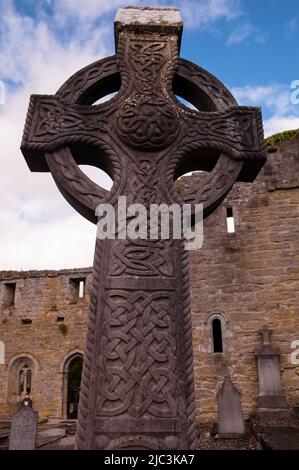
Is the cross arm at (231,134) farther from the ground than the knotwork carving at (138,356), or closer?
farther from the ground

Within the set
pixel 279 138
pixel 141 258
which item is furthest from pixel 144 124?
pixel 279 138

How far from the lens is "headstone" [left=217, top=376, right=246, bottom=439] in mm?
8602

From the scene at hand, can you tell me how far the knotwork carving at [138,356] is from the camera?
220 cm

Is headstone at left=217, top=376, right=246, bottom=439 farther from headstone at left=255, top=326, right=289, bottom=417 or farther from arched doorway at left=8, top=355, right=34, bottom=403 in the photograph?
arched doorway at left=8, top=355, right=34, bottom=403

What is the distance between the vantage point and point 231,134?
3.01 metres

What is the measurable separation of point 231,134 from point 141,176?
0.79 metres

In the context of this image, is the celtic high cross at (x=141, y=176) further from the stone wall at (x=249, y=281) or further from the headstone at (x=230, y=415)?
the stone wall at (x=249, y=281)

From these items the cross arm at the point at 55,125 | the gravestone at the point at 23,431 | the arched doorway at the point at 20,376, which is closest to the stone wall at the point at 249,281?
the gravestone at the point at 23,431

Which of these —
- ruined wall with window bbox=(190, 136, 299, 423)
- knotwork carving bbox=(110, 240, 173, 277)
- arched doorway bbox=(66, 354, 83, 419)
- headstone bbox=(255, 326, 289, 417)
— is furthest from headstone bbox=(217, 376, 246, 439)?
arched doorway bbox=(66, 354, 83, 419)

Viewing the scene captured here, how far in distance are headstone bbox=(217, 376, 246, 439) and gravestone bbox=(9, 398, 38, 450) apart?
395 centimetres

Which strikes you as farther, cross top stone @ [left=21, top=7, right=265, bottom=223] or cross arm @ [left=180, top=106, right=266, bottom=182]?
cross arm @ [left=180, top=106, right=266, bottom=182]

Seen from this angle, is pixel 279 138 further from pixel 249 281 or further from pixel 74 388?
pixel 74 388

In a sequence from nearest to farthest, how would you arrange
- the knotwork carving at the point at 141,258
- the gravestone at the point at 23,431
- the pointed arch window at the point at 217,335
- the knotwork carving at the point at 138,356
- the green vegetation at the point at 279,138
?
1. the knotwork carving at the point at 138,356
2. the knotwork carving at the point at 141,258
3. the gravestone at the point at 23,431
4. the pointed arch window at the point at 217,335
5. the green vegetation at the point at 279,138

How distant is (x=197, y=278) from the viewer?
1179 cm
